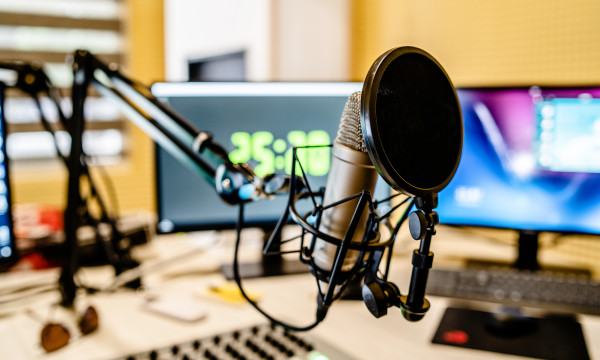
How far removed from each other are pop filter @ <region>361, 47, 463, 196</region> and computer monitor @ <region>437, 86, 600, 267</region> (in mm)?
696

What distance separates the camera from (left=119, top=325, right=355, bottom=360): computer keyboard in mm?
734

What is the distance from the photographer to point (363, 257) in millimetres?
480

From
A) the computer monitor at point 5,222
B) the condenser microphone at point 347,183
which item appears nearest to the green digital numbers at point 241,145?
the computer monitor at point 5,222

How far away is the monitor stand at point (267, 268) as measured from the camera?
3.91ft

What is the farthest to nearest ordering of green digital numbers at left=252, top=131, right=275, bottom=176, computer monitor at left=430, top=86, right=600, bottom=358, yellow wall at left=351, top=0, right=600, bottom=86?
1. yellow wall at left=351, top=0, right=600, bottom=86
2. green digital numbers at left=252, top=131, right=275, bottom=176
3. computer monitor at left=430, top=86, right=600, bottom=358

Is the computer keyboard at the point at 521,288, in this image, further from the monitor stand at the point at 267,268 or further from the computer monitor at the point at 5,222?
the computer monitor at the point at 5,222

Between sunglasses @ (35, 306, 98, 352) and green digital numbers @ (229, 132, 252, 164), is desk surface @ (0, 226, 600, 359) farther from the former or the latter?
green digital numbers @ (229, 132, 252, 164)

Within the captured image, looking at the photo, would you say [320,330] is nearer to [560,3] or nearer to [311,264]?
[311,264]

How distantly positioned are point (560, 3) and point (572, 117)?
1.56 ft

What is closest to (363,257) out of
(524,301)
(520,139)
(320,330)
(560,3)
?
(320,330)

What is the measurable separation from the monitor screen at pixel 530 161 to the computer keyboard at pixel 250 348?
23.7 inches

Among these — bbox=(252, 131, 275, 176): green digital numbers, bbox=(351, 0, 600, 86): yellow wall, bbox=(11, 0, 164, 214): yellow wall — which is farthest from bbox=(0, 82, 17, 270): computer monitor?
bbox=(11, 0, 164, 214): yellow wall

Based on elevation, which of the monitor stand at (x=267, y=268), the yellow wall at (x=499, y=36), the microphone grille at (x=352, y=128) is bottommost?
the monitor stand at (x=267, y=268)

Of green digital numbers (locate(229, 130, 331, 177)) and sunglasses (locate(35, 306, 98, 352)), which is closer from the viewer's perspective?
sunglasses (locate(35, 306, 98, 352))
